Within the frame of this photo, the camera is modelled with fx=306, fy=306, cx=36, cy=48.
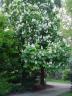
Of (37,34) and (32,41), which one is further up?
(37,34)

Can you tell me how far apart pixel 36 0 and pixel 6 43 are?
7.63 metres

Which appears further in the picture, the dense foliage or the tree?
the tree

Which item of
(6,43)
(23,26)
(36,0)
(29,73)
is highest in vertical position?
(36,0)

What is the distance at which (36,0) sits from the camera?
25703 millimetres

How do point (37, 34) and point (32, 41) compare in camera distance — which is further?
point (37, 34)

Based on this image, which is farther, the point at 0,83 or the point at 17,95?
the point at 17,95

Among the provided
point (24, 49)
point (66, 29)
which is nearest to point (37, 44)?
point (24, 49)

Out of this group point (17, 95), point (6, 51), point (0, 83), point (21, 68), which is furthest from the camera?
point (21, 68)

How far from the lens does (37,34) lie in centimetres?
2433

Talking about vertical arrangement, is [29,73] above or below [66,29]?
below

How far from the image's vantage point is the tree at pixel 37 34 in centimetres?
2252

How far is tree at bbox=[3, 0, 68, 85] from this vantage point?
73.9 feet

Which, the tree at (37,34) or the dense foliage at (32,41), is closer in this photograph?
the dense foliage at (32,41)

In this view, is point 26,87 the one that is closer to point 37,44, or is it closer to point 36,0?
point 37,44
